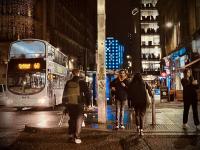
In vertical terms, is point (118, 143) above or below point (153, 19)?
below

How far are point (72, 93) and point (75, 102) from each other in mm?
259

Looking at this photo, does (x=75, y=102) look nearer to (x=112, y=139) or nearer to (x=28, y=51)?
(x=112, y=139)

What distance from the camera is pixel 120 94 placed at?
44.0ft

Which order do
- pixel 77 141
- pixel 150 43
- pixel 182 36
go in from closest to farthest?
pixel 77 141 → pixel 182 36 → pixel 150 43

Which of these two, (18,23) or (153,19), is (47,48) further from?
(153,19)

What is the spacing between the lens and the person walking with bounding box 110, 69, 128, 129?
13.4m

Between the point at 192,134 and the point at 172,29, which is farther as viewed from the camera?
the point at 172,29

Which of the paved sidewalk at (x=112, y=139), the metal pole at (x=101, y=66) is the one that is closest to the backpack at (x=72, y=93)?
the paved sidewalk at (x=112, y=139)

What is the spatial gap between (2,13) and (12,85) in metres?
33.2

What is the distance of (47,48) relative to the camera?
26.1 m

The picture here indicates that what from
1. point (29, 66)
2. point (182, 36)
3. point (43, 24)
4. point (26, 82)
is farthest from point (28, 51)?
point (43, 24)

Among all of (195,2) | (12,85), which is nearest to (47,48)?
(12,85)

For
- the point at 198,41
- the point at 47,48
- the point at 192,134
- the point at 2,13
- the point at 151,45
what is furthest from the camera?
the point at 151,45

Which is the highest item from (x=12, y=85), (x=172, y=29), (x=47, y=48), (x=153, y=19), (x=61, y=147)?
(x=153, y=19)
